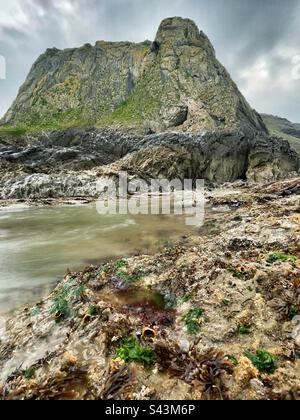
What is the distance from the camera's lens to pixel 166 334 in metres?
5.18

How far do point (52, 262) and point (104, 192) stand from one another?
1192 inches

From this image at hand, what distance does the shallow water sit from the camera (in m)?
8.98

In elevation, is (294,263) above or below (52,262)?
above

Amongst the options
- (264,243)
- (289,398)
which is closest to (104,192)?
(264,243)

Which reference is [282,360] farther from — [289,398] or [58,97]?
[58,97]

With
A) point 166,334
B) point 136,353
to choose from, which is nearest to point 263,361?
point 166,334

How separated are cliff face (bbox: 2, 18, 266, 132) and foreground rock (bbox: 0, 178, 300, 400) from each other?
6367 cm

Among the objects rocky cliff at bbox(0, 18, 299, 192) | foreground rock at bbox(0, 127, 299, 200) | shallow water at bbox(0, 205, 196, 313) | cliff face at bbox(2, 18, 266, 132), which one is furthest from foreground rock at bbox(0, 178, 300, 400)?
cliff face at bbox(2, 18, 266, 132)

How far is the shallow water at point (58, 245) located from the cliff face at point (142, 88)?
5305 centimetres

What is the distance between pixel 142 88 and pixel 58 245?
87.8 metres

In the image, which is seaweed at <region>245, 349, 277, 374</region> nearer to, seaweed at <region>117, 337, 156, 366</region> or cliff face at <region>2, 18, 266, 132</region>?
seaweed at <region>117, 337, 156, 366</region>

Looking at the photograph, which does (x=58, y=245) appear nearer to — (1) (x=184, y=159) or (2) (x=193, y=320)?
(2) (x=193, y=320)

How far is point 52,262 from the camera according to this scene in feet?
36.8

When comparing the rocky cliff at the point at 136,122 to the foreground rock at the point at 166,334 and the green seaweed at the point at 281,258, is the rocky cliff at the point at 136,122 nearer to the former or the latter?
A: the foreground rock at the point at 166,334
